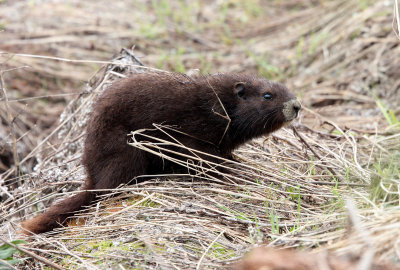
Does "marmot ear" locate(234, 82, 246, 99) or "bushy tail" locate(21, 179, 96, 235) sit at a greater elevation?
"marmot ear" locate(234, 82, 246, 99)

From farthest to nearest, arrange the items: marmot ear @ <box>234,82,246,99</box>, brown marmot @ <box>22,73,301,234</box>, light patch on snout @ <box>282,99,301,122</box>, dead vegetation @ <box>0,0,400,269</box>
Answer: marmot ear @ <box>234,82,246,99</box>
light patch on snout @ <box>282,99,301,122</box>
brown marmot @ <box>22,73,301,234</box>
dead vegetation @ <box>0,0,400,269</box>

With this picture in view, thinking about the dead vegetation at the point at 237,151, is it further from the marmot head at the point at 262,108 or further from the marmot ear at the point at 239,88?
the marmot ear at the point at 239,88

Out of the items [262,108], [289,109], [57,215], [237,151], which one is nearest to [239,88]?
[262,108]

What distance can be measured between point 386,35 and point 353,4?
1.67 meters

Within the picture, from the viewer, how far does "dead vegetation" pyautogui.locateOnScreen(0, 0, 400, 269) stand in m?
3.62

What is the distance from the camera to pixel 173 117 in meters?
5.04

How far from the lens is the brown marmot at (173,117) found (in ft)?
15.8

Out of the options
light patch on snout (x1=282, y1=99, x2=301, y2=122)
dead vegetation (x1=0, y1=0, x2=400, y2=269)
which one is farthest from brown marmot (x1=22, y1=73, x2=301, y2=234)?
dead vegetation (x1=0, y1=0, x2=400, y2=269)

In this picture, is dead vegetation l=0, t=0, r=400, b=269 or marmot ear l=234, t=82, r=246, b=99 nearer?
dead vegetation l=0, t=0, r=400, b=269

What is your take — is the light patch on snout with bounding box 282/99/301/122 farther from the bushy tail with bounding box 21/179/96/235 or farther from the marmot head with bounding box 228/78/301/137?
the bushy tail with bounding box 21/179/96/235

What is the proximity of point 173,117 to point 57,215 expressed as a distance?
138cm

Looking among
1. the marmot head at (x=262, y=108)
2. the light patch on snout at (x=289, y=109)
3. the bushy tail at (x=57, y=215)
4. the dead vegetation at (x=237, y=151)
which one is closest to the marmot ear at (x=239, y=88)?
the marmot head at (x=262, y=108)

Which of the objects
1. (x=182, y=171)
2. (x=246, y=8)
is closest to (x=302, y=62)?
(x=246, y=8)

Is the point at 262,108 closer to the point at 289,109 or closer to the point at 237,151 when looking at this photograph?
the point at 289,109
